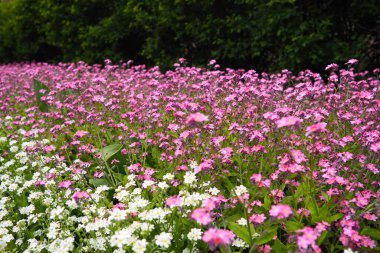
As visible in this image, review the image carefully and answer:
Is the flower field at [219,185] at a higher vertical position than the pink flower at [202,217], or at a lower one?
lower

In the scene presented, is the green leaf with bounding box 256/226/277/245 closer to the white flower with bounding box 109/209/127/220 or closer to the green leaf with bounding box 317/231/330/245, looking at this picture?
the green leaf with bounding box 317/231/330/245

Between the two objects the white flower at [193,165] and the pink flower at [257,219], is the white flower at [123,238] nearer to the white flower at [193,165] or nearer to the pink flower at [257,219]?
the pink flower at [257,219]

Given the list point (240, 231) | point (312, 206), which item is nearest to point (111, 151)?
point (240, 231)

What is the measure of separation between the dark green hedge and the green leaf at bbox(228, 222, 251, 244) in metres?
4.62

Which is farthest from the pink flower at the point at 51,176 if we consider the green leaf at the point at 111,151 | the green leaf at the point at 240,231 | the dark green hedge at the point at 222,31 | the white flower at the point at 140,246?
the dark green hedge at the point at 222,31

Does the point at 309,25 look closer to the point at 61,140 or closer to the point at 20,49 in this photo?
the point at 61,140

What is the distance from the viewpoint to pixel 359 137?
315cm

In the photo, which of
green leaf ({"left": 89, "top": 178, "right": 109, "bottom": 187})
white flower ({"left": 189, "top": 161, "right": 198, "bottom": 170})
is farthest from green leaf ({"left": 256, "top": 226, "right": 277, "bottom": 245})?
green leaf ({"left": 89, "top": 178, "right": 109, "bottom": 187})

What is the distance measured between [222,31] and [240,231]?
5.85 metres

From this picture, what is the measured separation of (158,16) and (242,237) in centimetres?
688

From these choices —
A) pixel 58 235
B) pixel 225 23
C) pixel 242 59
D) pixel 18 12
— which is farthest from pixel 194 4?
pixel 18 12

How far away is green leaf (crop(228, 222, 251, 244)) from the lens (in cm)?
238

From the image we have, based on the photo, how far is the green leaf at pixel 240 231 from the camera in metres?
2.38

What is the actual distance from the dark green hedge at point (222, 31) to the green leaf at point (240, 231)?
4.62 metres
